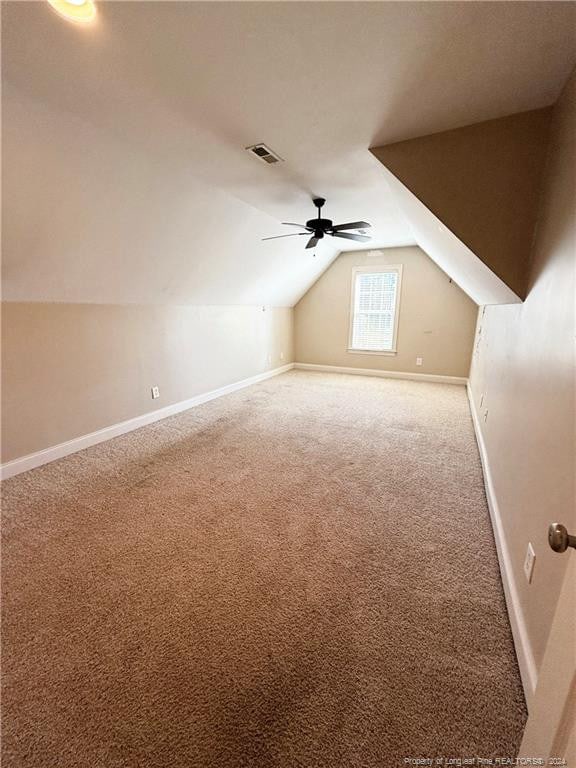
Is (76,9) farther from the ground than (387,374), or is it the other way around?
(76,9)

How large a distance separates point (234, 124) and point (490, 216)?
1.66m

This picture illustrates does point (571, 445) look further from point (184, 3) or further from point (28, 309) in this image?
point (28, 309)

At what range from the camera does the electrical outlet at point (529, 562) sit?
3.87ft

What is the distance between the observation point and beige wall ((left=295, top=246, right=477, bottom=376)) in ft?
17.1

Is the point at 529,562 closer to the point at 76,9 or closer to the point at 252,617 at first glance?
the point at 252,617

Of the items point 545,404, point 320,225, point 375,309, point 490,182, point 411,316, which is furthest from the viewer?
point 375,309

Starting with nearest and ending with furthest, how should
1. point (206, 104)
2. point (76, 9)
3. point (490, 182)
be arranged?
point (76, 9) < point (206, 104) < point (490, 182)

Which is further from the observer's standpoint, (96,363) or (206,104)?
(96,363)

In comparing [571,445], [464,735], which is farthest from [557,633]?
[464,735]

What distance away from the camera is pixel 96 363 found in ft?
9.76

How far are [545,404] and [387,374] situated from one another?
469 centimetres

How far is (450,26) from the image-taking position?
121cm

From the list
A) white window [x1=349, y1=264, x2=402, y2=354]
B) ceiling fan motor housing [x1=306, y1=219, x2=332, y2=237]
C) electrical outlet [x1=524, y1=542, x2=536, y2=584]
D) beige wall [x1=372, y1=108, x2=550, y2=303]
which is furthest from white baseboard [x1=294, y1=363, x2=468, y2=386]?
electrical outlet [x1=524, y1=542, x2=536, y2=584]

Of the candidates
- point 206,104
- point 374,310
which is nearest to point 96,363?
point 206,104
